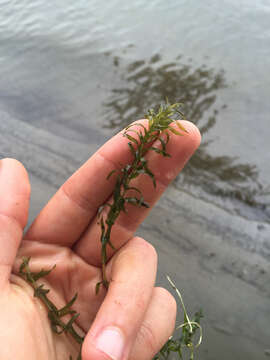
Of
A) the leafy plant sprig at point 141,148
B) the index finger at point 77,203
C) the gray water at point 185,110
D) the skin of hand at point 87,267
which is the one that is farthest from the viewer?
the gray water at point 185,110

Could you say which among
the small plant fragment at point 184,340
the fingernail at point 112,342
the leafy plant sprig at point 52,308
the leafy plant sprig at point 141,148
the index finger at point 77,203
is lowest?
the small plant fragment at point 184,340

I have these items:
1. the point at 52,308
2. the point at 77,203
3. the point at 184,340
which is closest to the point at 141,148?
the point at 77,203

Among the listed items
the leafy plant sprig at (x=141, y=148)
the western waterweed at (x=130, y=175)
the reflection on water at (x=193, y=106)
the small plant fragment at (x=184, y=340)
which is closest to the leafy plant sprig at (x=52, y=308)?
the western waterweed at (x=130, y=175)

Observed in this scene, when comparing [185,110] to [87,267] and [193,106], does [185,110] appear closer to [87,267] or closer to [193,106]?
[193,106]

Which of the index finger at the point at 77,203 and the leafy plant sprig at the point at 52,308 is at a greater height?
the index finger at the point at 77,203

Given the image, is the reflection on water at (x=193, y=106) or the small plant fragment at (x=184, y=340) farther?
the reflection on water at (x=193, y=106)

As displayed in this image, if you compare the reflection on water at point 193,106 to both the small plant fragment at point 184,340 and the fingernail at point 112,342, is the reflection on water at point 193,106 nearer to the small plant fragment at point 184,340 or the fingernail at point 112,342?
the small plant fragment at point 184,340
